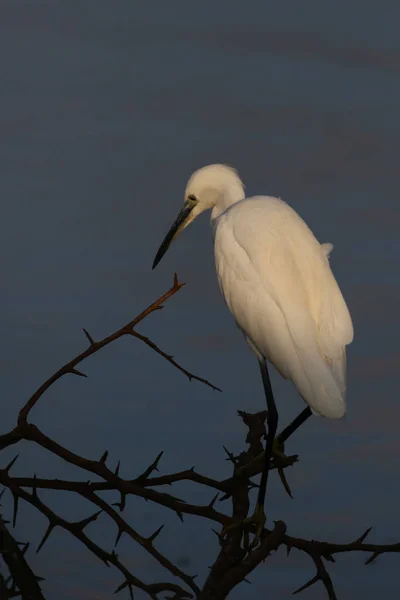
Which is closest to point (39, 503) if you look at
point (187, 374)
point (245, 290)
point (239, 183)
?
point (187, 374)

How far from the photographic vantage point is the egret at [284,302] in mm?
5160

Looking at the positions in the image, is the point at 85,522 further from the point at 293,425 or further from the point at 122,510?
the point at 293,425

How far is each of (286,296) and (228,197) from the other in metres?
1.42

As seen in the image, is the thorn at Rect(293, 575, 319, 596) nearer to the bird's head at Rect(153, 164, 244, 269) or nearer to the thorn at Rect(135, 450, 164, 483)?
the thorn at Rect(135, 450, 164, 483)

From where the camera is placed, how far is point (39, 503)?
10.8 ft

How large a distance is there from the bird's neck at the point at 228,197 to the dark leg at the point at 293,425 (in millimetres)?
1628

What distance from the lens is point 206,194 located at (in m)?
→ 6.83

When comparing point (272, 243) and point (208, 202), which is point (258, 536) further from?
point (208, 202)

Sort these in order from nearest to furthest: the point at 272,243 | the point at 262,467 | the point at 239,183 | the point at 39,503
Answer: the point at 39,503
the point at 262,467
the point at 272,243
the point at 239,183

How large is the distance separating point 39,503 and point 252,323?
8.43 feet

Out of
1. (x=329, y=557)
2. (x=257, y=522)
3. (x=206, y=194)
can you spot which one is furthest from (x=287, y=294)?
(x=329, y=557)

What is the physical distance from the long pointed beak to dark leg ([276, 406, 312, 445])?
1.70 meters

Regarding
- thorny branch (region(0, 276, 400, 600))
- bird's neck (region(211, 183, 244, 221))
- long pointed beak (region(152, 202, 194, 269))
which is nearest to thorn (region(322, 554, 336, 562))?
thorny branch (region(0, 276, 400, 600))

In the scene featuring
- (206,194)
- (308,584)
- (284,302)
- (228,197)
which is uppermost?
(206,194)
